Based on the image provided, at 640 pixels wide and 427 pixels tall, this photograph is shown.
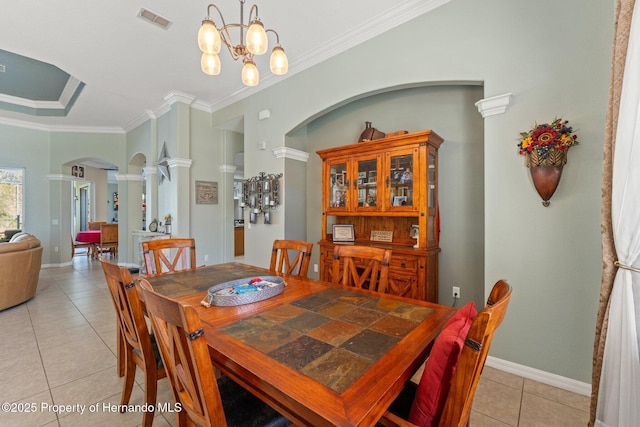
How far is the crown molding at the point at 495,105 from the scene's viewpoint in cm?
211

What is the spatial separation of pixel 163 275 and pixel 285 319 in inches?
54.7

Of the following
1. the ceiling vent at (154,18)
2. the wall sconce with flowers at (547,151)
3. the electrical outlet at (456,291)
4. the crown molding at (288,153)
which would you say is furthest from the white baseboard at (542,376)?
the ceiling vent at (154,18)

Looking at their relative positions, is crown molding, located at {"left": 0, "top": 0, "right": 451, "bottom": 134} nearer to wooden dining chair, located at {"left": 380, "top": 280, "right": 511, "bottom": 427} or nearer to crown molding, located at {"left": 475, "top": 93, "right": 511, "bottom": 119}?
crown molding, located at {"left": 475, "top": 93, "right": 511, "bottom": 119}

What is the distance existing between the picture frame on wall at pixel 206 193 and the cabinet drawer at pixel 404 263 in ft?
12.2

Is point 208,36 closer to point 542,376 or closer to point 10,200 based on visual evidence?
point 542,376

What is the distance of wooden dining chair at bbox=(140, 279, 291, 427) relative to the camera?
0.79 metres

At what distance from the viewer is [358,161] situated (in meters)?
3.17

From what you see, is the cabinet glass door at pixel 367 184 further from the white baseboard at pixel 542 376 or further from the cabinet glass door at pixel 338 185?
the white baseboard at pixel 542 376

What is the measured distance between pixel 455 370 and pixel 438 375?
0.13 metres

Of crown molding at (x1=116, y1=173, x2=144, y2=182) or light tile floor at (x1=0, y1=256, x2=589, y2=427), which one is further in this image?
crown molding at (x1=116, y1=173, x2=144, y2=182)

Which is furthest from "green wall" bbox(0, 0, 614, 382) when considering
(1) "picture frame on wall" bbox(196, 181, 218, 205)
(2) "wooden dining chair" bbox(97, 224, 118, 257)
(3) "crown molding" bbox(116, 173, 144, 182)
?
(2) "wooden dining chair" bbox(97, 224, 118, 257)

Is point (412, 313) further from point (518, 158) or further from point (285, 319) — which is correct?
point (518, 158)

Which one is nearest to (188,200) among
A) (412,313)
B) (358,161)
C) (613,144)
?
(358,161)

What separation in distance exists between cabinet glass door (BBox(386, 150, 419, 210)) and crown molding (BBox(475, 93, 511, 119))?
2.32 feet
